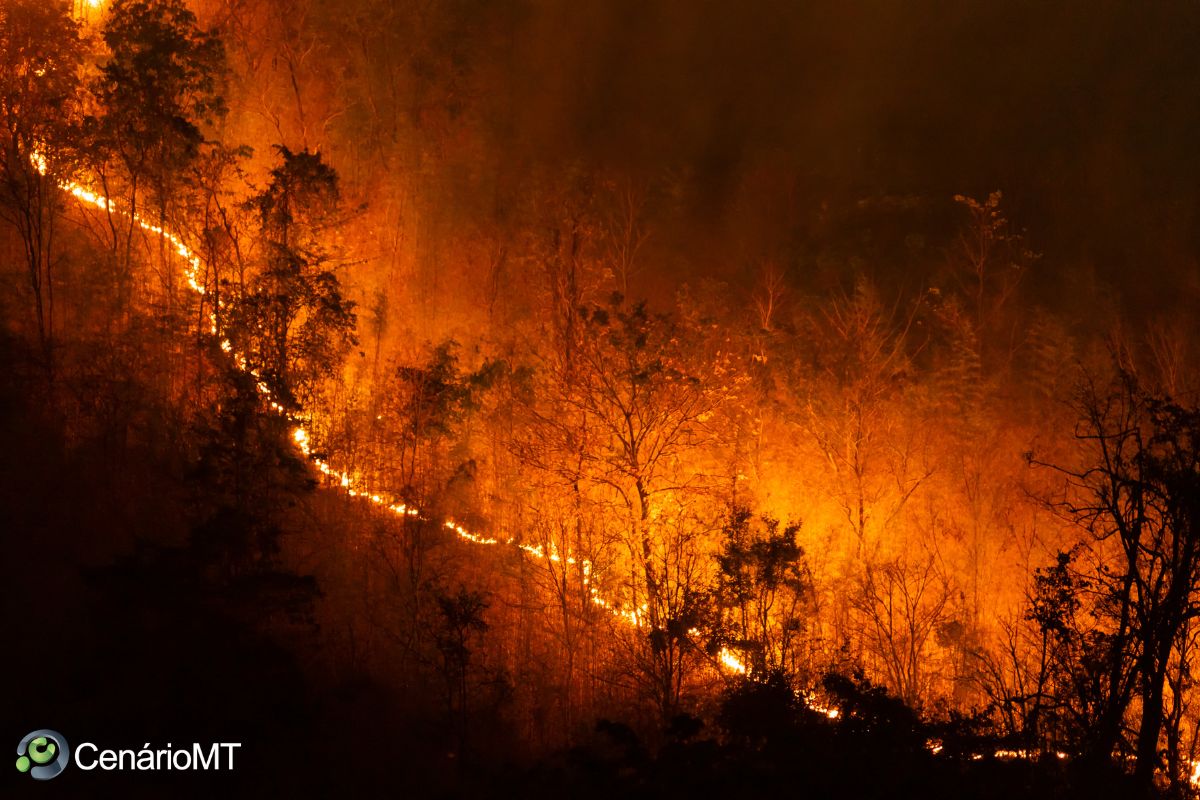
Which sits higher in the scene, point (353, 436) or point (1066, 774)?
point (353, 436)

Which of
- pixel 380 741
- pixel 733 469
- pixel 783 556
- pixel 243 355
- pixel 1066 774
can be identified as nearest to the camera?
pixel 1066 774

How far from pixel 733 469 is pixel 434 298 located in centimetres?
1260

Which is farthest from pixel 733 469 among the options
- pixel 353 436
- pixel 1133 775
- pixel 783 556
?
pixel 1133 775

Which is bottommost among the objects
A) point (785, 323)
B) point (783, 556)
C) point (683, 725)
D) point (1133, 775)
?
point (1133, 775)

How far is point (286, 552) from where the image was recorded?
60.1 feet

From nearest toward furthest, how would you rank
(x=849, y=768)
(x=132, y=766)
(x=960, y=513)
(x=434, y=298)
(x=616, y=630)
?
(x=849, y=768), (x=132, y=766), (x=616, y=630), (x=960, y=513), (x=434, y=298)

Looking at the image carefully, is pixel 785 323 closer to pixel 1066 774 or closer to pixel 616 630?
pixel 616 630

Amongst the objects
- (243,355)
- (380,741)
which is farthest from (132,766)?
(243,355)

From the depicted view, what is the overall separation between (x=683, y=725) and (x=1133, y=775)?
15.8ft

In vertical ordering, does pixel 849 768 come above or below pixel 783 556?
below

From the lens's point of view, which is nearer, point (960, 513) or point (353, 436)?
point (353, 436)

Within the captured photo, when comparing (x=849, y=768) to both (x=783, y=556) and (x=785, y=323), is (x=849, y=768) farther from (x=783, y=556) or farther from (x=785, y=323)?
(x=785, y=323)

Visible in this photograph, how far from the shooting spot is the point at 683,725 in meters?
9.28

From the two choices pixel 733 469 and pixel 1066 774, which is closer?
pixel 1066 774
